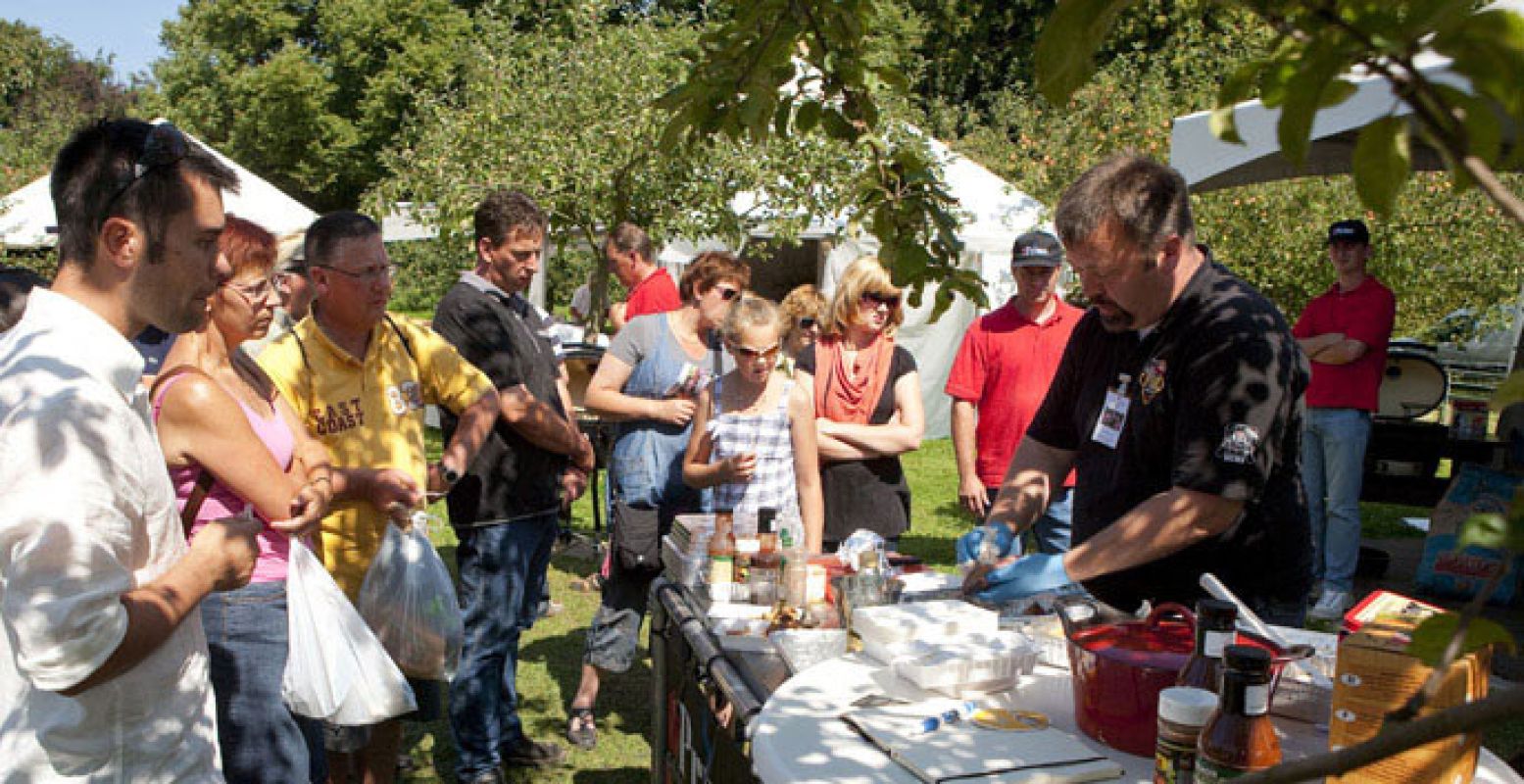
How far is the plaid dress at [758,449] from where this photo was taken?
→ 4.07 metres

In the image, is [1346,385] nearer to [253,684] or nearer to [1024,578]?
[1024,578]

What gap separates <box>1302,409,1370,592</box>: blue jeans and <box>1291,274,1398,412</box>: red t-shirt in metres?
0.09

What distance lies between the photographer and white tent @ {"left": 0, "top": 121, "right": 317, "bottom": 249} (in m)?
9.70

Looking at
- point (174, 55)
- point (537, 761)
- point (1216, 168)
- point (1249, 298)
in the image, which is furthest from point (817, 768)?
point (174, 55)

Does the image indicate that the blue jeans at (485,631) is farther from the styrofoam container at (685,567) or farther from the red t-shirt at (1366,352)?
the red t-shirt at (1366,352)

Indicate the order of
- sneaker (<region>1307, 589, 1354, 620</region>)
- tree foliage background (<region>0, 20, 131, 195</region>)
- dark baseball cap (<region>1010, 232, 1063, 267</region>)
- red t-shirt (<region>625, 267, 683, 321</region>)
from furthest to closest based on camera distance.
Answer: tree foliage background (<region>0, 20, 131, 195</region>)
red t-shirt (<region>625, 267, 683, 321</region>)
sneaker (<region>1307, 589, 1354, 620</region>)
dark baseball cap (<region>1010, 232, 1063, 267</region>)

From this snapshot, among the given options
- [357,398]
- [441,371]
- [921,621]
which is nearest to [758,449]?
[441,371]

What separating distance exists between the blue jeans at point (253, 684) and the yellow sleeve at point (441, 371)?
112 centimetres

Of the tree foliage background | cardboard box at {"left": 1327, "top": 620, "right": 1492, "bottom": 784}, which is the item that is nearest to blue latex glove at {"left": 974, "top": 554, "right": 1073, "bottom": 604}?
cardboard box at {"left": 1327, "top": 620, "right": 1492, "bottom": 784}

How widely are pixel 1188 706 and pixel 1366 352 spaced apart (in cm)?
571

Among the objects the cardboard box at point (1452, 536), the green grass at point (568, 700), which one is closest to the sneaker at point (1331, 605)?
the cardboard box at point (1452, 536)

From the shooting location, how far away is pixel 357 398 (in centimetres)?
332

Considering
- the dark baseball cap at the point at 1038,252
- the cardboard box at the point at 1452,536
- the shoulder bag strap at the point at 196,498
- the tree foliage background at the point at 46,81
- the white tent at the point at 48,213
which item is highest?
the tree foliage background at the point at 46,81

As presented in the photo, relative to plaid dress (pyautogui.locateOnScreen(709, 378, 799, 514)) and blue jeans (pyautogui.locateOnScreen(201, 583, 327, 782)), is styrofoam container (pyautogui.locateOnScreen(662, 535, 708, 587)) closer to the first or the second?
plaid dress (pyautogui.locateOnScreen(709, 378, 799, 514))
